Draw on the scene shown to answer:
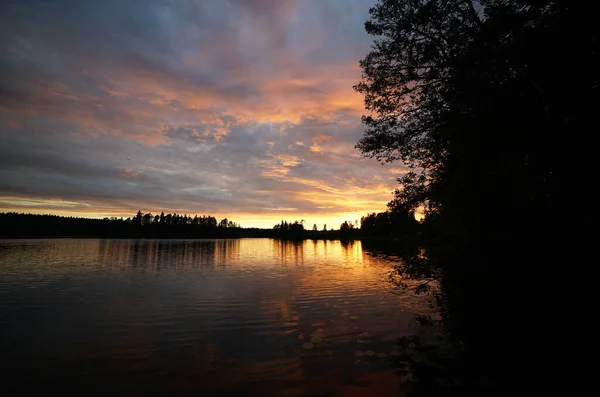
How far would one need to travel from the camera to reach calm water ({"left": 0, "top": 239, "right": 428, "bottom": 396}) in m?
10.3

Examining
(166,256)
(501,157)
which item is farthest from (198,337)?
(166,256)

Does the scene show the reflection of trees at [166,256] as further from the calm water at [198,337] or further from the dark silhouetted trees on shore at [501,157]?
the dark silhouetted trees on shore at [501,157]

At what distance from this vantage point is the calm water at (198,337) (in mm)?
10344

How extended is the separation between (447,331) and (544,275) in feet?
18.0

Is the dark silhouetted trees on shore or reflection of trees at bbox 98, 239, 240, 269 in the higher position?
the dark silhouetted trees on shore

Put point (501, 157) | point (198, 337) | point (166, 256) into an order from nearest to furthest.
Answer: point (501, 157)
point (198, 337)
point (166, 256)

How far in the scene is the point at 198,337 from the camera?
50.4 feet

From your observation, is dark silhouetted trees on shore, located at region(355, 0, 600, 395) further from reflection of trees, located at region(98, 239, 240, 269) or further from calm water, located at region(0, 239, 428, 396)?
reflection of trees, located at region(98, 239, 240, 269)

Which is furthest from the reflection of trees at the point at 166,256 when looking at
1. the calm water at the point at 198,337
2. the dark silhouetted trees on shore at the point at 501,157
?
the dark silhouetted trees on shore at the point at 501,157

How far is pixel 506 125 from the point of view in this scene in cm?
1307

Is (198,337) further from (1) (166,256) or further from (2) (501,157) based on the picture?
(1) (166,256)

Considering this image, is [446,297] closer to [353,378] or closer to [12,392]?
[353,378]

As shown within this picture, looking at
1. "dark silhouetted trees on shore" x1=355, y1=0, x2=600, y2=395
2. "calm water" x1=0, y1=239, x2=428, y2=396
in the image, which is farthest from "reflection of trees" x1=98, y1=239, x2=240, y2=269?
"dark silhouetted trees on shore" x1=355, y1=0, x2=600, y2=395

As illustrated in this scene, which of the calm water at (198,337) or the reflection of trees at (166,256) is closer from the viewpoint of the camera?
the calm water at (198,337)
